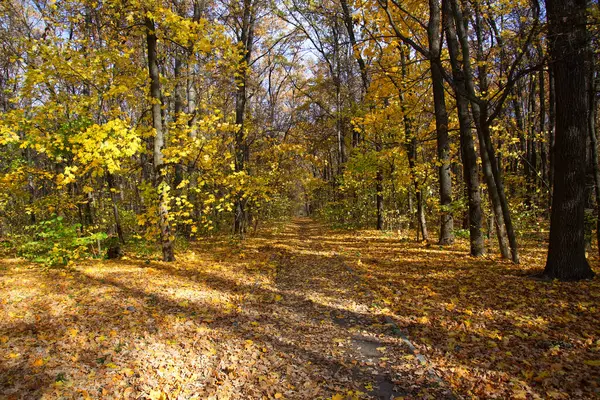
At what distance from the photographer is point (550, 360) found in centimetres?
367

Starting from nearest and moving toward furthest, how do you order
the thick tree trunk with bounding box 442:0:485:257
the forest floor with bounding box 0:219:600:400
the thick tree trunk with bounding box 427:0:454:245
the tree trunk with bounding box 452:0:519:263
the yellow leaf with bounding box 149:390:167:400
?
the yellow leaf with bounding box 149:390:167:400
the forest floor with bounding box 0:219:600:400
the tree trunk with bounding box 452:0:519:263
the thick tree trunk with bounding box 442:0:485:257
the thick tree trunk with bounding box 427:0:454:245

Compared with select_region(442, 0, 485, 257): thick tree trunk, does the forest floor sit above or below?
below

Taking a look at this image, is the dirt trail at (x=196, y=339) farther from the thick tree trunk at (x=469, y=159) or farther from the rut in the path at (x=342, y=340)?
the thick tree trunk at (x=469, y=159)

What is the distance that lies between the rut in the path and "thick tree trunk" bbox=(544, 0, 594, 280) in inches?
143

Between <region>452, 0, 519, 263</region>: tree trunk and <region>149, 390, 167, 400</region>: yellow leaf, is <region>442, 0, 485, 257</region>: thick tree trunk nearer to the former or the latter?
<region>452, 0, 519, 263</region>: tree trunk

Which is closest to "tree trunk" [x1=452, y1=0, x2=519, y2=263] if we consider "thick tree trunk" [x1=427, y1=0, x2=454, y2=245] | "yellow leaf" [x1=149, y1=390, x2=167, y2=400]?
"thick tree trunk" [x1=427, y1=0, x2=454, y2=245]

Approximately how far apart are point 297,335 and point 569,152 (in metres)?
5.66

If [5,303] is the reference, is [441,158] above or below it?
above

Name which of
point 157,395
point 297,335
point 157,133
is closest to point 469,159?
point 297,335

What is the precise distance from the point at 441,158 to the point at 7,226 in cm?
2047

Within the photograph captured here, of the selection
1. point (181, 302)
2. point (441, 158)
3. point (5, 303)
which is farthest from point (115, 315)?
point (441, 158)

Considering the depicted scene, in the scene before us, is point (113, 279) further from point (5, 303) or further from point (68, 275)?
point (5, 303)

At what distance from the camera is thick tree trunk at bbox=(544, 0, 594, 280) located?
5711 mm

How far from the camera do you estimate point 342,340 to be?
15.2 ft
